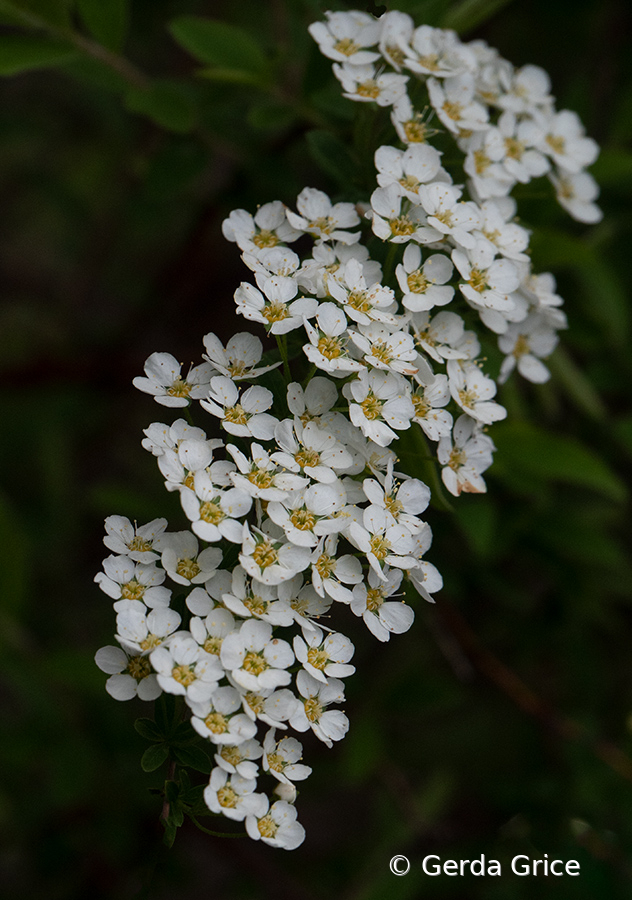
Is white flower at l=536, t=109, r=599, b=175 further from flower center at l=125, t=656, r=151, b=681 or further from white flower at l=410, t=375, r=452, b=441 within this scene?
flower center at l=125, t=656, r=151, b=681

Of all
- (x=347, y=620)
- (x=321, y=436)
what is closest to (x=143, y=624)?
(x=321, y=436)

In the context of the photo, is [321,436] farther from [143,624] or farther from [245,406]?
[143,624]

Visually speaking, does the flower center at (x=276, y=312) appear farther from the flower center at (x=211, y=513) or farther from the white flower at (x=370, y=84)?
the white flower at (x=370, y=84)

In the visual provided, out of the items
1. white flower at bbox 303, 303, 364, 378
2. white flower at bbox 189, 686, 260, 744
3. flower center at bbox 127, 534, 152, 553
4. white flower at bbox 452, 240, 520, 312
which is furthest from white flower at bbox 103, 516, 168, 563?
white flower at bbox 452, 240, 520, 312

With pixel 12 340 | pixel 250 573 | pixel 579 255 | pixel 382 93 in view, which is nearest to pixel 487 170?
pixel 382 93

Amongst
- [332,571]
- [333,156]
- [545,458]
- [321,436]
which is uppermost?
[333,156]

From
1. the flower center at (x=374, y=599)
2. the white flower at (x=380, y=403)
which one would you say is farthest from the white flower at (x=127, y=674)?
the white flower at (x=380, y=403)
